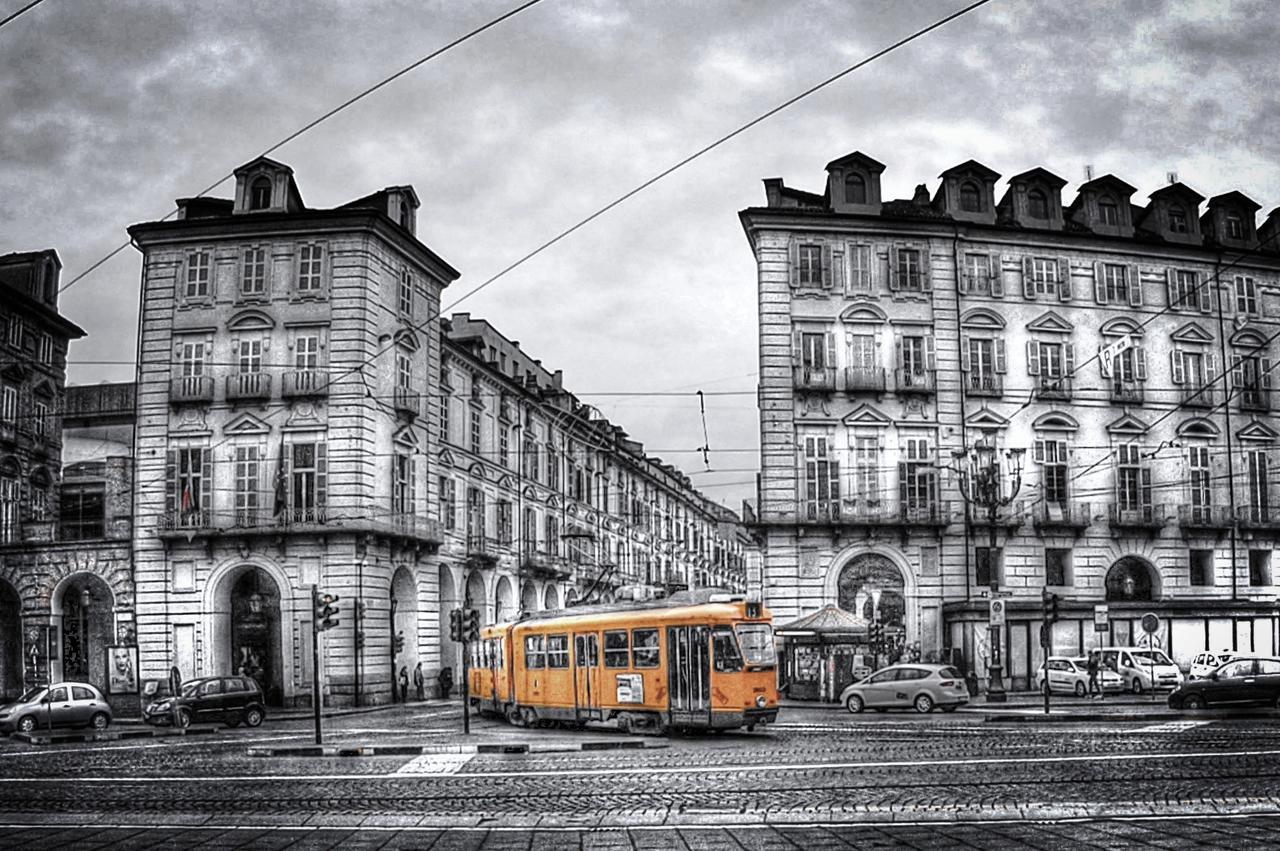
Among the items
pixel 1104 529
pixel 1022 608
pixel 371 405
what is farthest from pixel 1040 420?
pixel 371 405

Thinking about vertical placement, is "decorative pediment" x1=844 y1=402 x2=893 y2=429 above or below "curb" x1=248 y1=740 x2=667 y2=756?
above

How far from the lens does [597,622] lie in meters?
30.9

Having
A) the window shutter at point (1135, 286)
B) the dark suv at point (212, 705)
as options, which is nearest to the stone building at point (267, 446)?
the dark suv at point (212, 705)

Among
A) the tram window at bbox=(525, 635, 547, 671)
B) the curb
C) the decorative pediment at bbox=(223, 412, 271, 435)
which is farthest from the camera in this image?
the decorative pediment at bbox=(223, 412, 271, 435)

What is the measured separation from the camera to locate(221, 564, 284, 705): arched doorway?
4562 cm

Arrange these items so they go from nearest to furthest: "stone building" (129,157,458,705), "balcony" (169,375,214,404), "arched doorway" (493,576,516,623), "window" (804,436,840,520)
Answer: "stone building" (129,157,458,705)
"balcony" (169,375,214,404)
"window" (804,436,840,520)
"arched doorway" (493,576,516,623)

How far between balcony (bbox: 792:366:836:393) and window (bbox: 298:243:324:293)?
1589 centimetres

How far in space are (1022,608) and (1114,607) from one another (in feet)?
9.15

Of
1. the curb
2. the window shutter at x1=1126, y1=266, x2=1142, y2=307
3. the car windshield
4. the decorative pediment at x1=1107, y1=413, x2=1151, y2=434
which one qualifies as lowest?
the curb

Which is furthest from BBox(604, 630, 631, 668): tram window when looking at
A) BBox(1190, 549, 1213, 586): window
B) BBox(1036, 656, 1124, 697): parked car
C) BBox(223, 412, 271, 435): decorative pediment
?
BBox(1190, 549, 1213, 586): window

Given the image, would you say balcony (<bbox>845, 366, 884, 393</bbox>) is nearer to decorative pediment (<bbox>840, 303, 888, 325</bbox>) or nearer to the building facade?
the building facade

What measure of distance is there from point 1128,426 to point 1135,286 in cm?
502

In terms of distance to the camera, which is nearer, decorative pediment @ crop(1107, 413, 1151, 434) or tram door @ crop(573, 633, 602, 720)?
tram door @ crop(573, 633, 602, 720)

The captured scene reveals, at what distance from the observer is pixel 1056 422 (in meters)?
48.9
